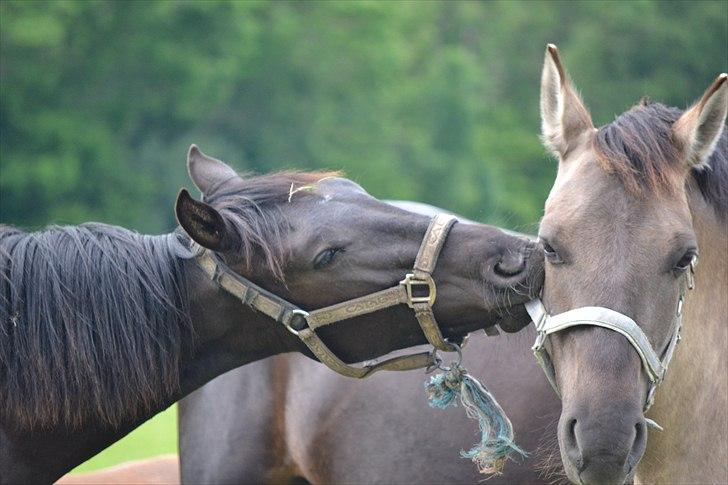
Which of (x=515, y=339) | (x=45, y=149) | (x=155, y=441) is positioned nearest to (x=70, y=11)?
(x=45, y=149)

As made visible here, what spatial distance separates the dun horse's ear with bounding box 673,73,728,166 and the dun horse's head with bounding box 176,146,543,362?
1.98ft

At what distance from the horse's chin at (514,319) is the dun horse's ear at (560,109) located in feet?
1.87

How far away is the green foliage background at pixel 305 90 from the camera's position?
26297 millimetres

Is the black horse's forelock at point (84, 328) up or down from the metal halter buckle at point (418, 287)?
down

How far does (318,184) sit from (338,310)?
0.50 m

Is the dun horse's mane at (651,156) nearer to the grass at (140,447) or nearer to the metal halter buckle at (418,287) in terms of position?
the metal halter buckle at (418,287)

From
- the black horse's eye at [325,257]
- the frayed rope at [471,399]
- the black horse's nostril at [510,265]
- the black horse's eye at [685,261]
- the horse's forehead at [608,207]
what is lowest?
the frayed rope at [471,399]

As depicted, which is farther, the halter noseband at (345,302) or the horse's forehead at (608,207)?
the halter noseband at (345,302)

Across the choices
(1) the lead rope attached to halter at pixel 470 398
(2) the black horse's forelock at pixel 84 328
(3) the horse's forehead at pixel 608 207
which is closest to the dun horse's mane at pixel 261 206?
(2) the black horse's forelock at pixel 84 328

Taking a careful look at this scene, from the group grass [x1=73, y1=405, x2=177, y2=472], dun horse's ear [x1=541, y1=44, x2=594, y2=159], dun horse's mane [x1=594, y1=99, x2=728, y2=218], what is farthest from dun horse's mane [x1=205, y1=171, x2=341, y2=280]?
grass [x1=73, y1=405, x2=177, y2=472]

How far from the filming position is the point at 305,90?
3444cm

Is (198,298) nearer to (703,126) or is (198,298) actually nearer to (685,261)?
(685,261)

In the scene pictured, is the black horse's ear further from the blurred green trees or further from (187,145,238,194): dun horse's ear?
the blurred green trees

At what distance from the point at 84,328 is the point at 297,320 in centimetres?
73
